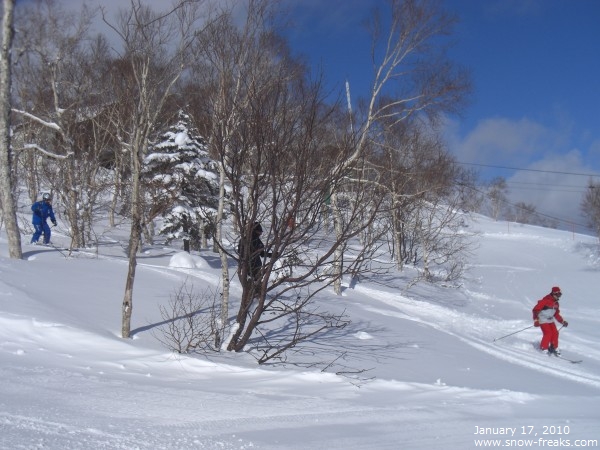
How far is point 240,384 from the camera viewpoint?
19.9ft

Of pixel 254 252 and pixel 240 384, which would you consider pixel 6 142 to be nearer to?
pixel 254 252

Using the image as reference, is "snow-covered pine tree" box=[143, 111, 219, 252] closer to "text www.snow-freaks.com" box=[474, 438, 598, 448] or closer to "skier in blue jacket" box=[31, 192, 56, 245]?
"skier in blue jacket" box=[31, 192, 56, 245]

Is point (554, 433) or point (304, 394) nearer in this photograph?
point (554, 433)

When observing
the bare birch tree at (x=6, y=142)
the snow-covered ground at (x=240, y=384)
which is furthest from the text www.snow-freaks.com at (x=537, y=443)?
the bare birch tree at (x=6, y=142)

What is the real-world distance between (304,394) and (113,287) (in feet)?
18.9

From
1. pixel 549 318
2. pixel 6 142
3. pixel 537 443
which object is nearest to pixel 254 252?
pixel 537 443

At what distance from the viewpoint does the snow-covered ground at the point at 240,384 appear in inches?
167

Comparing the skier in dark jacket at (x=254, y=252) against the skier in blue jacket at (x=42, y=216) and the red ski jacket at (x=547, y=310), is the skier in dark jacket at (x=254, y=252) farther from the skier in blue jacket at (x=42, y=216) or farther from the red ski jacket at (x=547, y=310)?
the skier in blue jacket at (x=42, y=216)

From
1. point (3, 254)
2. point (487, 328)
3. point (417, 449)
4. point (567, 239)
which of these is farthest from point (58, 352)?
point (567, 239)

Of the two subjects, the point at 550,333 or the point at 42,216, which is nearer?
the point at 550,333

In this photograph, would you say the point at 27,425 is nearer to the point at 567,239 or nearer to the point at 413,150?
the point at 413,150

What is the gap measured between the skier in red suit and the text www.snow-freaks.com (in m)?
7.83

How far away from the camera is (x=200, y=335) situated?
7633mm

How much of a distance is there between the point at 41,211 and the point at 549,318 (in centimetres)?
1307
